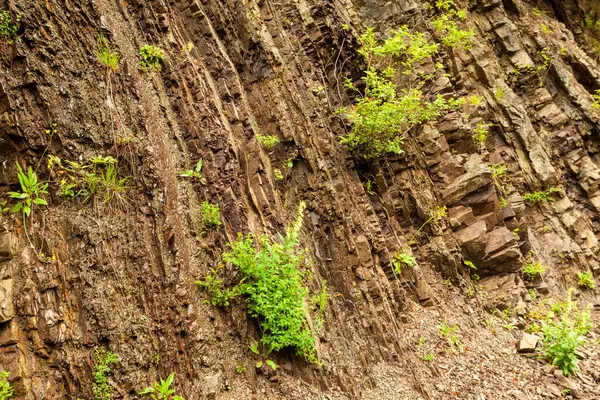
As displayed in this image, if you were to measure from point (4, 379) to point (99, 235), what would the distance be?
1.39 m

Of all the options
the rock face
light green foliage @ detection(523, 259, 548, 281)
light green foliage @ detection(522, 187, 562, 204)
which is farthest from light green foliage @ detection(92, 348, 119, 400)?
light green foliage @ detection(522, 187, 562, 204)

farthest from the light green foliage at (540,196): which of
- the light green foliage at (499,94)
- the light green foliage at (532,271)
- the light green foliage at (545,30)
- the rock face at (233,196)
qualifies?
the light green foliage at (545,30)

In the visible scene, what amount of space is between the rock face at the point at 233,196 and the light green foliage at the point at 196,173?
0.13 m

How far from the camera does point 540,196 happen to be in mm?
10508

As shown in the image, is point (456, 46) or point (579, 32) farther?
point (579, 32)

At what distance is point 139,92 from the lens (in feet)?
16.1

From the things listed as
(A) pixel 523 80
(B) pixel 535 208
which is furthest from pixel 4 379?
(A) pixel 523 80

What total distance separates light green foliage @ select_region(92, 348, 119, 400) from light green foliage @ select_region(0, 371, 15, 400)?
1.88ft

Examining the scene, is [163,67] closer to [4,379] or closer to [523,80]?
[4,379]

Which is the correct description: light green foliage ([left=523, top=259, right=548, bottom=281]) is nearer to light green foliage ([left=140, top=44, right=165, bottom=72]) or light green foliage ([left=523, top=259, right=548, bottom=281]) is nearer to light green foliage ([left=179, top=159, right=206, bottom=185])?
Answer: light green foliage ([left=179, top=159, right=206, bottom=185])

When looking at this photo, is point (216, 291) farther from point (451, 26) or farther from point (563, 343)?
point (451, 26)

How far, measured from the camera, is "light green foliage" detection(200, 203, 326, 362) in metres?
4.37

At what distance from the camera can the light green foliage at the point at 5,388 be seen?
288 centimetres

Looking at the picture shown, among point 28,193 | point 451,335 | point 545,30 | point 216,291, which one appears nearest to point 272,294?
point 216,291
